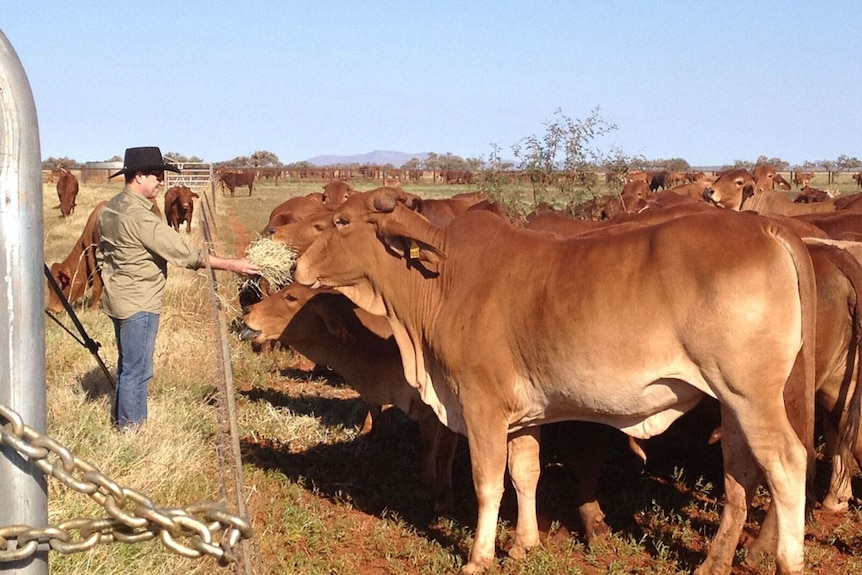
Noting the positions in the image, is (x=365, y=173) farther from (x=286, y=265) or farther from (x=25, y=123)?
(x=25, y=123)

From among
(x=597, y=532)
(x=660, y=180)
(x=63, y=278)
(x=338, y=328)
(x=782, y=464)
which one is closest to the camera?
(x=782, y=464)

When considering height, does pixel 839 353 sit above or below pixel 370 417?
above

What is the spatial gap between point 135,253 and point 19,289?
5423mm

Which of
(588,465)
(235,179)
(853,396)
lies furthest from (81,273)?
(235,179)

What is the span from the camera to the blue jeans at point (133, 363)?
7363 millimetres

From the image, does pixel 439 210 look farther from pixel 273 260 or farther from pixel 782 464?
pixel 782 464

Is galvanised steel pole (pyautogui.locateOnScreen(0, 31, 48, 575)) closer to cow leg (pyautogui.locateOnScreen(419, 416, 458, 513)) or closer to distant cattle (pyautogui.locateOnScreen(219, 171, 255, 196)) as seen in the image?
cow leg (pyautogui.locateOnScreen(419, 416, 458, 513))

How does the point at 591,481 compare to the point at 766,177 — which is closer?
the point at 591,481

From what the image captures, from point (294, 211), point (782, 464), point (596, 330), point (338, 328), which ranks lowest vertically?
point (782, 464)

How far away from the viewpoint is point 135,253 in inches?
288

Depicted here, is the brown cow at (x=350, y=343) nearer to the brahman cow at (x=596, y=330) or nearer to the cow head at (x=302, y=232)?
the cow head at (x=302, y=232)

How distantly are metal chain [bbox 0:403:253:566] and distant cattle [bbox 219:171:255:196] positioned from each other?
2237 inches

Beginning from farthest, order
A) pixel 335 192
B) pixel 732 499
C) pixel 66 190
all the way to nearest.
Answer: pixel 66 190, pixel 335 192, pixel 732 499

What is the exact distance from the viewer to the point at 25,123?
6.96 ft
